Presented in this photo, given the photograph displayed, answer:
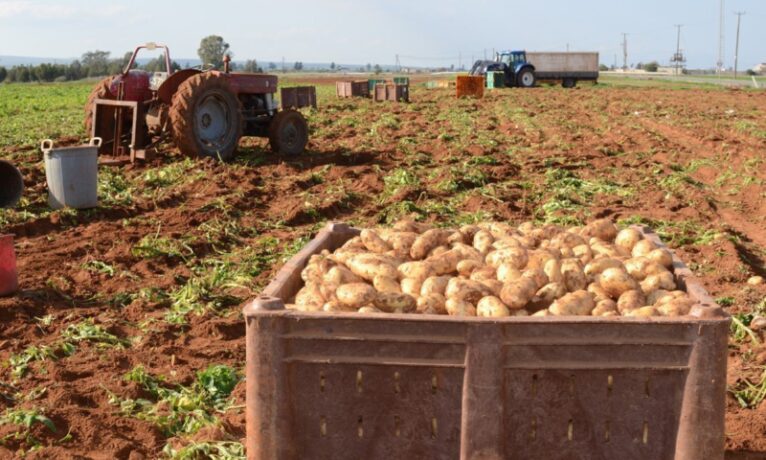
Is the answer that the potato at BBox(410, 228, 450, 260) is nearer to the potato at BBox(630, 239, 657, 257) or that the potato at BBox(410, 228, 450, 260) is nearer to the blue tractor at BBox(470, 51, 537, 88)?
the potato at BBox(630, 239, 657, 257)

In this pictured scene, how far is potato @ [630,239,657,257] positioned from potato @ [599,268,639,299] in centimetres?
37

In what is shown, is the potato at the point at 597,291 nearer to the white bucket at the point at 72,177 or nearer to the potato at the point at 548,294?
the potato at the point at 548,294

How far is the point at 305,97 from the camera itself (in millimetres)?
23875

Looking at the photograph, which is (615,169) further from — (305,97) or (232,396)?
(305,97)

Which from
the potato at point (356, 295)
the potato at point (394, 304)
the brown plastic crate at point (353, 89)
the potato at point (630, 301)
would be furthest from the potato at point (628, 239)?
the brown plastic crate at point (353, 89)

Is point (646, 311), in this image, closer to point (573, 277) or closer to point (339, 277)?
point (573, 277)

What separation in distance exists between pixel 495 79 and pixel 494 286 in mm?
42826

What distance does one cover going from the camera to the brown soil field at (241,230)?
478 cm

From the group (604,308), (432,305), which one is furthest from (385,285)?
(604,308)

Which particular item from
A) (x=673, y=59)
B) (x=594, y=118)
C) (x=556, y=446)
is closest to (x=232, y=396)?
(x=556, y=446)

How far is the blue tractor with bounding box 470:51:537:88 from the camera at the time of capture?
46.4m

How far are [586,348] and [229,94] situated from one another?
11285 mm

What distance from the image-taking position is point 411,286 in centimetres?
350

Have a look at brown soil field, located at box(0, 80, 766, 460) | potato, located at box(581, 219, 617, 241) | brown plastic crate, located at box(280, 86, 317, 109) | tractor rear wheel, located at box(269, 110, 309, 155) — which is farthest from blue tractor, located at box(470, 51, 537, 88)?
potato, located at box(581, 219, 617, 241)
